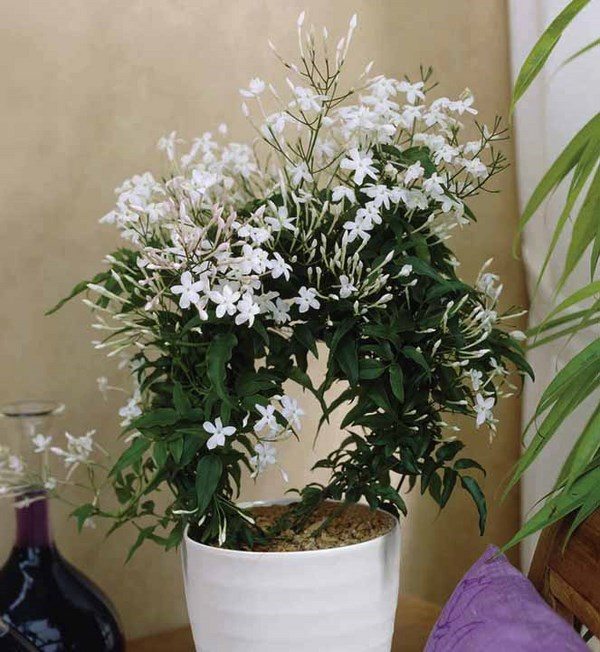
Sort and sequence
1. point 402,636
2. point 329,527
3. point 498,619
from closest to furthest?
point 498,619 < point 329,527 < point 402,636

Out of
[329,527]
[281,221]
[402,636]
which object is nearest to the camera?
[281,221]

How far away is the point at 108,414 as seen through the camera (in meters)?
1.38

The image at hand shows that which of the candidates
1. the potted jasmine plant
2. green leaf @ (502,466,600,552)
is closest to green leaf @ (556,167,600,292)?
the potted jasmine plant

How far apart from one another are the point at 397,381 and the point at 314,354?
0.09m

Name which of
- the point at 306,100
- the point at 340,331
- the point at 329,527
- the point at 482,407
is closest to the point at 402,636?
the point at 329,527

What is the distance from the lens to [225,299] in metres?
0.93

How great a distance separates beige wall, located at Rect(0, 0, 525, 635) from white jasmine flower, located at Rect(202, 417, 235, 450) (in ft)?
1.44

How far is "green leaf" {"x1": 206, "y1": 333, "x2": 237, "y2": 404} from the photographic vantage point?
953 mm

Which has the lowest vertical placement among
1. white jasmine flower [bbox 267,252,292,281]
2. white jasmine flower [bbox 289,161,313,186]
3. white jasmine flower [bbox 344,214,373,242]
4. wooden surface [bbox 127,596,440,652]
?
wooden surface [bbox 127,596,440,652]

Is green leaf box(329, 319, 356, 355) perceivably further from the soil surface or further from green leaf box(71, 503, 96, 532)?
green leaf box(71, 503, 96, 532)

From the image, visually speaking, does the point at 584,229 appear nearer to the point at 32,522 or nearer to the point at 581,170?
the point at 581,170

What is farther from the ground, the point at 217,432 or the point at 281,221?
the point at 281,221

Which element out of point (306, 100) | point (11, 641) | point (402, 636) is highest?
point (306, 100)

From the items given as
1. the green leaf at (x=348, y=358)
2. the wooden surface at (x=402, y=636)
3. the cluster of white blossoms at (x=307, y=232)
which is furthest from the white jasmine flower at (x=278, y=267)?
the wooden surface at (x=402, y=636)
